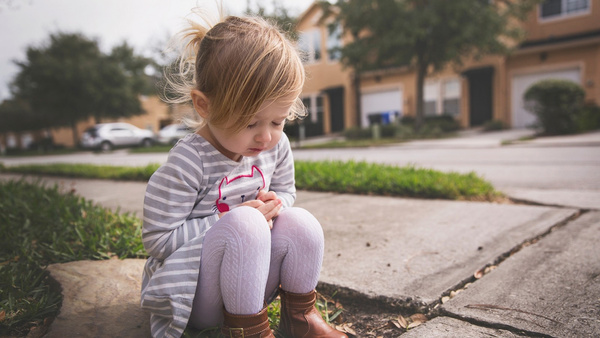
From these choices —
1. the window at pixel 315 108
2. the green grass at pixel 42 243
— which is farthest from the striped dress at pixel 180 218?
the window at pixel 315 108

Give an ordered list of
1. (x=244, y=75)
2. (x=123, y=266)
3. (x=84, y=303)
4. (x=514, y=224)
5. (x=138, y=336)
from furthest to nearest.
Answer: (x=514, y=224) → (x=123, y=266) → (x=84, y=303) → (x=138, y=336) → (x=244, y=75)

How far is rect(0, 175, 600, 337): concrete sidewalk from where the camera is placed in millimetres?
1290

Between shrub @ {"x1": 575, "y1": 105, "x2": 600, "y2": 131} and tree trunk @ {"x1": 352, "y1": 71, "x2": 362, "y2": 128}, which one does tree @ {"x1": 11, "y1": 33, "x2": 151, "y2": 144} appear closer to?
tree trunk @ {"x1": 352, "y1": 71, "x2": 362, "y2": 128}

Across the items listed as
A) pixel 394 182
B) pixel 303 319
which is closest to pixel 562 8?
pixel 394 182

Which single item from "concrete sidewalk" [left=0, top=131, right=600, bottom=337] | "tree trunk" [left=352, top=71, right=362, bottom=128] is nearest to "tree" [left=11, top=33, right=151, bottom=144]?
"tree trunk" [left=352, top=71, right=362, bottom=128]

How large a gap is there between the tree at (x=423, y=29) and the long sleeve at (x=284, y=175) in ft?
41.4

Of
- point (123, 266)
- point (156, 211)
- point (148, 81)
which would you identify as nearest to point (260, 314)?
point (156, 211)

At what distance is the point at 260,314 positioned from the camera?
1.15 m

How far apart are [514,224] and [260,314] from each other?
Result: 1.73m

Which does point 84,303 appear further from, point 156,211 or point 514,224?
point 514,224

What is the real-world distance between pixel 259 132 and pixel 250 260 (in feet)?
1.23

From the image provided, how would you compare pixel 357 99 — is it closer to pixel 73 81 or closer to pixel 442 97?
pixel 442 97

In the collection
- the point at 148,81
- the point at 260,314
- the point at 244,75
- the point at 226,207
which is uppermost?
the point at 148,81

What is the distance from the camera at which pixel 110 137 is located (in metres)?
20.0
